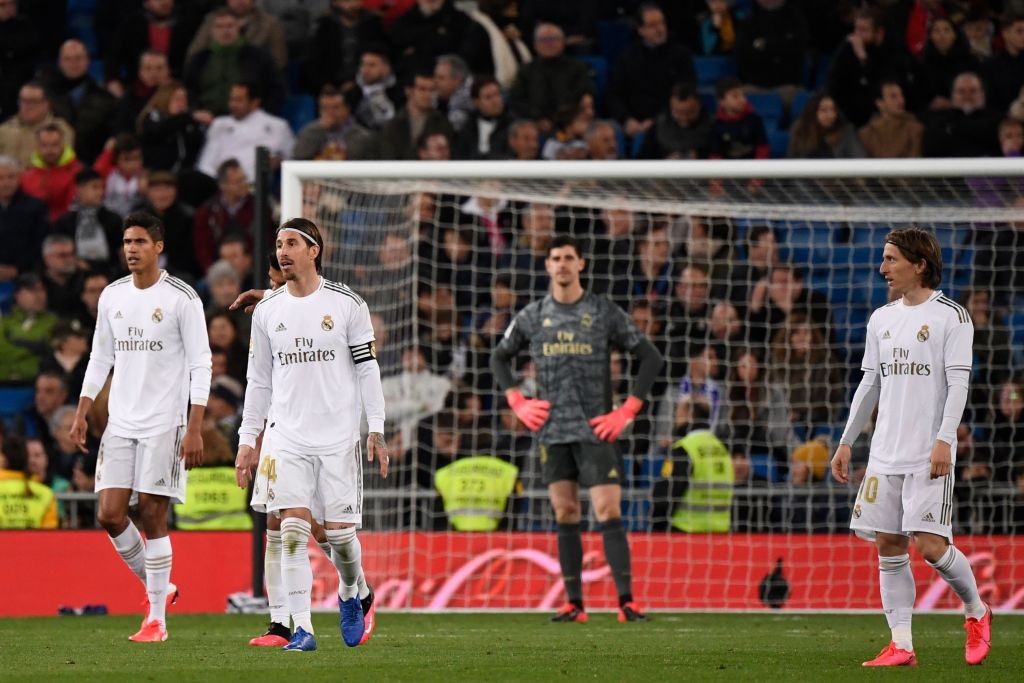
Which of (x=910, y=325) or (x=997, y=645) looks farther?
(x=997, y=645)

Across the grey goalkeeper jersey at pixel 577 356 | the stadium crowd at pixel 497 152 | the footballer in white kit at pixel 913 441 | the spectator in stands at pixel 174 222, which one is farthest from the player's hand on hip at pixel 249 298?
the spectator in stands at pixel 174 222

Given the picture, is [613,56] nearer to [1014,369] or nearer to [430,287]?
[430,287]

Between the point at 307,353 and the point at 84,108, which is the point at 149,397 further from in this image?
the point at 84,108

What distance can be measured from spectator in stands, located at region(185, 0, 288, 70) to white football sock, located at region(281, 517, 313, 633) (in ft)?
33.5

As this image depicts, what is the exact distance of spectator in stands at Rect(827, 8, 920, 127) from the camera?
15898 mm

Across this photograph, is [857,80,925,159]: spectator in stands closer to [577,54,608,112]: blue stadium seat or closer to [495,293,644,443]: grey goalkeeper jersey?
[577,54,608,112]: blue stadium seat

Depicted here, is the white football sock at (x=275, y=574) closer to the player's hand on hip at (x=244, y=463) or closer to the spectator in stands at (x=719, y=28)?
the player's hand on hip at (x=244, y=463)

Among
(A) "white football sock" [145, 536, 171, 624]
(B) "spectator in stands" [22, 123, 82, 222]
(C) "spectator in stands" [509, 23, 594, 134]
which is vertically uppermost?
(C) "spectator in stands" [509, 23, 594, 134]

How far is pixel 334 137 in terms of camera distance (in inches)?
623

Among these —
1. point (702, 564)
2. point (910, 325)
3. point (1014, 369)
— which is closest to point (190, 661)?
point (910, 325)

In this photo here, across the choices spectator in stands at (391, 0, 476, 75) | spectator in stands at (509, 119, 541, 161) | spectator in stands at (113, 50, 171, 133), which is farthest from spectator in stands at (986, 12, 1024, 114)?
spectator in stands at (113, 50, 171, 133)

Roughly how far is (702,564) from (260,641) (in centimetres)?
486

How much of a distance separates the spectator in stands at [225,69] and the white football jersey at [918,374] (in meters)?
10.4

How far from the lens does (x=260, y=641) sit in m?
8.08
